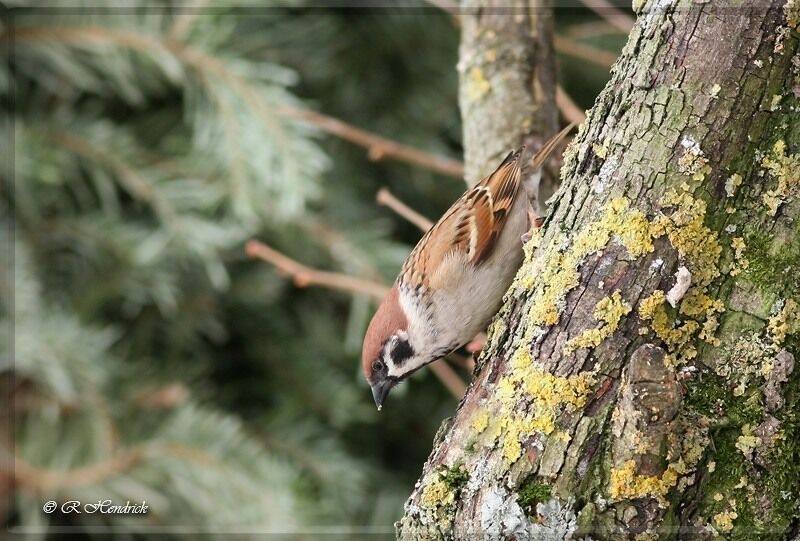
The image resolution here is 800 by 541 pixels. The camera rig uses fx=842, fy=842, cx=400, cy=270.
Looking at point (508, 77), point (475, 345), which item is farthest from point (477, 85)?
point (475, 345)

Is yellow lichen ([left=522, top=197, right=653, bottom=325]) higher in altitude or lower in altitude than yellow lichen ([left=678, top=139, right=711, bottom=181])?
lower

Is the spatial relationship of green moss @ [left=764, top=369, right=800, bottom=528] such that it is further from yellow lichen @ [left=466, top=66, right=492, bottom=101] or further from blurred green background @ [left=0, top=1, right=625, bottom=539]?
blurred green background @ [left=0, top=1, right=625, bottom=539]

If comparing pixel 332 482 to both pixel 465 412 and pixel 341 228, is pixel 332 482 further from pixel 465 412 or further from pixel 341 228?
pixel 465 412

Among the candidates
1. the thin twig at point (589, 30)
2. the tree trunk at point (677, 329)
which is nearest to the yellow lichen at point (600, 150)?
the tree trunk at point (677, 329)

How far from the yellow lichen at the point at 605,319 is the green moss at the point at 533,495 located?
0.16 metres

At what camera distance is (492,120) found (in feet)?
5.35

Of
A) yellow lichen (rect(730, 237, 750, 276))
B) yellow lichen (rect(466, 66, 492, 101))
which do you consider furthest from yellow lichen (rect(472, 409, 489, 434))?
yellow lichen (rect(466, 66, 492, 101))

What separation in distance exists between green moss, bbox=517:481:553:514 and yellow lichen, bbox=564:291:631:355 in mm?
158

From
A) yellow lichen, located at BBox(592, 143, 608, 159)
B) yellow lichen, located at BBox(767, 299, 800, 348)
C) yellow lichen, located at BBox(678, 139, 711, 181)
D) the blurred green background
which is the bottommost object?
the blurred green background

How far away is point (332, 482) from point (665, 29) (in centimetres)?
177

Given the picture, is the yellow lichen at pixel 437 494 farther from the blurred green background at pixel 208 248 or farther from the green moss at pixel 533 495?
the blurred green background at pixel 208 248

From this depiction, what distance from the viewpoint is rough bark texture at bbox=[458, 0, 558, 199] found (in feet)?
5.32

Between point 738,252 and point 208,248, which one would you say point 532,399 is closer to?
point 738,252

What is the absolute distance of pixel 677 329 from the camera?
0.98 metres
